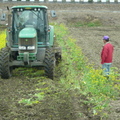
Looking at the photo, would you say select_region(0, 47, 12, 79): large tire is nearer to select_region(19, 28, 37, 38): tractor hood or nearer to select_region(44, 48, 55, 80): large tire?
select_region(19, 28, 37, 38): tractor hood

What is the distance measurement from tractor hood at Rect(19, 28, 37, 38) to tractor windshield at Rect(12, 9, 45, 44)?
0.40 m

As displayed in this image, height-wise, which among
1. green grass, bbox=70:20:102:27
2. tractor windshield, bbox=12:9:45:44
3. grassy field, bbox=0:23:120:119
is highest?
tractor windshield, bbox=12:9:45:44

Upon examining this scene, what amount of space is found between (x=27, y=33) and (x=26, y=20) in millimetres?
918

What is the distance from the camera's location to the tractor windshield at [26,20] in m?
11.8

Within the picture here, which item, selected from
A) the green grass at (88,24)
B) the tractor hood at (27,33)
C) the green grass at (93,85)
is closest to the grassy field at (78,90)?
the green grass at (93,85)

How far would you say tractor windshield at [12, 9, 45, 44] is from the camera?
11758mm

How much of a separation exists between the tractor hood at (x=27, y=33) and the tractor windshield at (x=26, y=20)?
1.31 ft

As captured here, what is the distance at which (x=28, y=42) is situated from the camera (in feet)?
36.0

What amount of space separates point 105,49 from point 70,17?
107 feet

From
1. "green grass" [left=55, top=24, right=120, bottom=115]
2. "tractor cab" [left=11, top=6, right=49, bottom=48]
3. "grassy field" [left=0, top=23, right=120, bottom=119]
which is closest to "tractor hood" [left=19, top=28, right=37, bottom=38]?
"tractor cab" [left=11, top=6, right=49, bottom=48]

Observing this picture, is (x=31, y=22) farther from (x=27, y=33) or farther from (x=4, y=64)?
(x=4, y=64)

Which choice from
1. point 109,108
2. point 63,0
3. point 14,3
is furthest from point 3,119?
point 63,0

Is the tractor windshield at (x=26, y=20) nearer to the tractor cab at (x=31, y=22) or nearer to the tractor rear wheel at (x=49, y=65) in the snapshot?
the tractor cab at (x=31, y=22)

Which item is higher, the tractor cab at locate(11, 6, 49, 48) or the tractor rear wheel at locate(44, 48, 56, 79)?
the tractor cab at locate(11, 6, 49, 48)
